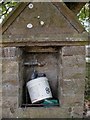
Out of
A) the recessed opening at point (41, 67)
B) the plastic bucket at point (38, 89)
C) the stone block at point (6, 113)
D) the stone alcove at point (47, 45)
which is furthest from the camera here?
the recessed opening at point (41, 67)

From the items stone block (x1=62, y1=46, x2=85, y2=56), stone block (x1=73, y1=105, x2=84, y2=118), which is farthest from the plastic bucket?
stone block (x1=62, y1=46, x2=85, y2=56)

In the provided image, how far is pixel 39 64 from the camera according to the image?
321 centimetres

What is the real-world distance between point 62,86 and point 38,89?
0.99 ft

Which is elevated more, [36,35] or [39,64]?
[36,35]

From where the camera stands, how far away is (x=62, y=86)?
290 centimetres

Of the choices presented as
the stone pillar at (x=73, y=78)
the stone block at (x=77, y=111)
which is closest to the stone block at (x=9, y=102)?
the stone pillar at (x=73, y=78)

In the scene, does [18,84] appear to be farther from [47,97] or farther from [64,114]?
[64,114]

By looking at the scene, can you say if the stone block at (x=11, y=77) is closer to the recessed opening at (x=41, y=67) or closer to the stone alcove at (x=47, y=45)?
the stone alcove at (x=47, y=45)

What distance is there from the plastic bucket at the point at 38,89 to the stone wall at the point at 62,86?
16cm

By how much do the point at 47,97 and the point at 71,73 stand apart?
43 centimetres

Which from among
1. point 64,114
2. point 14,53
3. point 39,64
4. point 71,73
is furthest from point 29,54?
point 64,114

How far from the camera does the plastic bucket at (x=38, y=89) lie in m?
3.03

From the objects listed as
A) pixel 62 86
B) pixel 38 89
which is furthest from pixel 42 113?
pixel 62 86

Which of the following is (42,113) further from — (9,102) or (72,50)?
(72,50)
